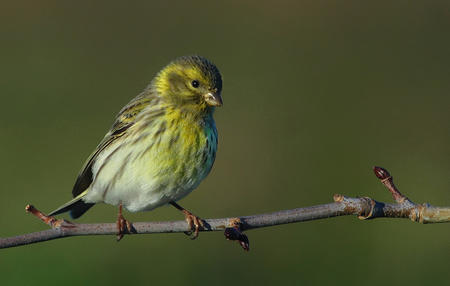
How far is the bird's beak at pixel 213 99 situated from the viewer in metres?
4.41

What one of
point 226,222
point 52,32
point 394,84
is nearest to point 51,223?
point 226,222

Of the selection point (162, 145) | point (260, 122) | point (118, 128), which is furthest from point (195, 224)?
point (260, 122)

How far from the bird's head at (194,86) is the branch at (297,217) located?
1201 millimetres

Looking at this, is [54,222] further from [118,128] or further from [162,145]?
[118,128]

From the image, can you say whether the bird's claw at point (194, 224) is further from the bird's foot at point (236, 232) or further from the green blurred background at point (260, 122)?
the green blurred background at point (260, 122)

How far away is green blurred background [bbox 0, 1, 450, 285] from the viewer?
661 cm

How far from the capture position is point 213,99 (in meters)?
4.45

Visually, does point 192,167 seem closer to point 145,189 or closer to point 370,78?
point 145,189

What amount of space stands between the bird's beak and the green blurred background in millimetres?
2214

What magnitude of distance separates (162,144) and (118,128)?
0.54 meters

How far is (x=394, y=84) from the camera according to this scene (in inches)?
394

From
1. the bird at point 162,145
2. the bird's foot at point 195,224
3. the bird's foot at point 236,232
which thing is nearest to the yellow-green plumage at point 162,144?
the bird at point 162,145

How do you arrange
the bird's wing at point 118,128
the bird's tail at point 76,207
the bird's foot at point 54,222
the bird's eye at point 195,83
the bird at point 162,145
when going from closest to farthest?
the bird's foot at point 54,222
the bird at point 162,145
the bird's eye at point 195,83
the bird's wing at point 118,128
the bird's tail at point 76,207

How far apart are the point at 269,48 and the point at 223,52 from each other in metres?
0.68
